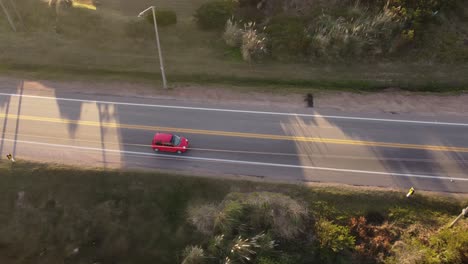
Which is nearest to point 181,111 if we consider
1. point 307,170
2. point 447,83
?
point 307,170

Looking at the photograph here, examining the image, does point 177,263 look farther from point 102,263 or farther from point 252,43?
point 252,43

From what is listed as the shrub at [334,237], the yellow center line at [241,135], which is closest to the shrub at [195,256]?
the shrub at [334,237]

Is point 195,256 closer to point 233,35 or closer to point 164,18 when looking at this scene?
point 233,35

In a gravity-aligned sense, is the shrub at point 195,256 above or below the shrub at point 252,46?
below

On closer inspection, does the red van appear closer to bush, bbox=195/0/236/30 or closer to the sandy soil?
the sandy soil

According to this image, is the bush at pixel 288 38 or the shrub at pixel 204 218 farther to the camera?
the bush at pixel 288 38

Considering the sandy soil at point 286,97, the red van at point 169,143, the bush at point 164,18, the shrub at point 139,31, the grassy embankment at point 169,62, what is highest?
the bush at point 164,18

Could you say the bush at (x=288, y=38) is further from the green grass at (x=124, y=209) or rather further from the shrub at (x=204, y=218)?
the shrub at (x=204, y=218)
